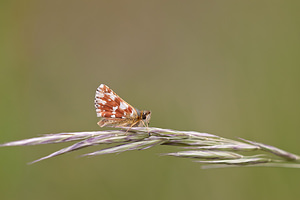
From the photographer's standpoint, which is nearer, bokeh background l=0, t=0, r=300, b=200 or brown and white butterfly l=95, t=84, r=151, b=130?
brown and white butterfly l=95, t=84, r=151, b=130

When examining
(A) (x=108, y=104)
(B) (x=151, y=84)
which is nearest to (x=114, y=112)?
(A) (x=108, y=104)

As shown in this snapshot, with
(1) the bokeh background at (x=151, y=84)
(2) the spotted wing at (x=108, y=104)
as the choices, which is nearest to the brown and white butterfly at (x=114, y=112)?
(2) the spotted wing at (x=108, y=104)

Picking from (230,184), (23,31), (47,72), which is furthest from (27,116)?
(230,184)

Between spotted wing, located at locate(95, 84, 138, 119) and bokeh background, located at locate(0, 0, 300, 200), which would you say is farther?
bokeh background, located at locate(0, 0, 300, 200)

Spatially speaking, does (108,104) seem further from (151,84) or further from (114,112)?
(151,84)

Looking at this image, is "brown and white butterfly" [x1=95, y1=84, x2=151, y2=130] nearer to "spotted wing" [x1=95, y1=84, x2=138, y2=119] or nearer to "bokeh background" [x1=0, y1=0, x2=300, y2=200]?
"spotted wing" [x1=95, y1=84, x2=138, y2=119]

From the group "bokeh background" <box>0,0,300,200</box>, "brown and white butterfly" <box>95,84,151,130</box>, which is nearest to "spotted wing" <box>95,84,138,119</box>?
"brown and white butterfly" <box>95,84,151,130</box>
